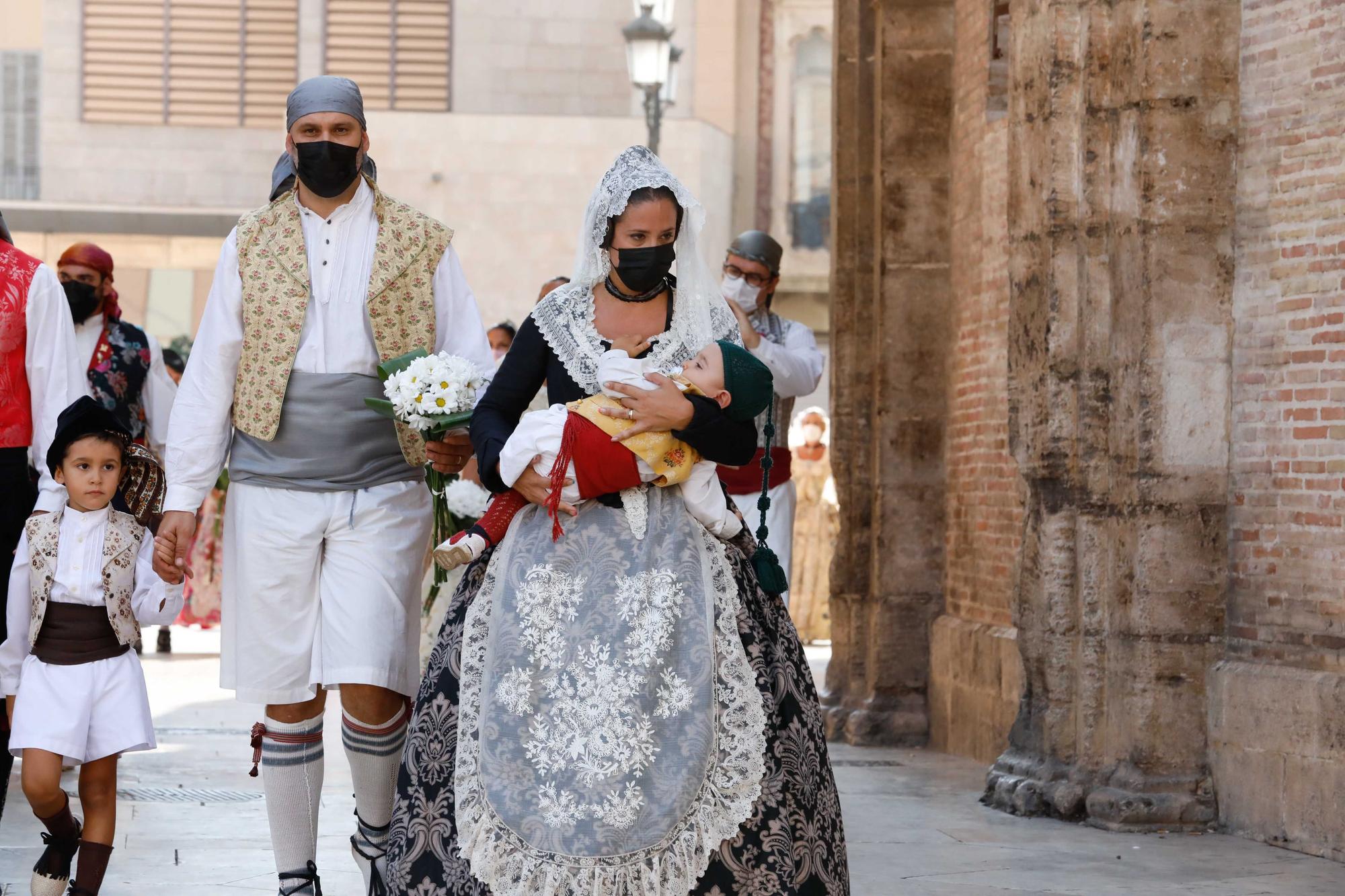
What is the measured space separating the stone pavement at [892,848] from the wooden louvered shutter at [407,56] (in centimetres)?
1993

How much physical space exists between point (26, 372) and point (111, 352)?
2658 mm

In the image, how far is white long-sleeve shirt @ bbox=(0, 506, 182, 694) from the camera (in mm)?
5836

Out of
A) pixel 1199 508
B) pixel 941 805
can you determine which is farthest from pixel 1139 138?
pixel 941 805

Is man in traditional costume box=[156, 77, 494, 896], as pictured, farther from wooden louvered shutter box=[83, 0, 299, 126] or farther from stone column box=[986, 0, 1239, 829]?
wooden louvered shutter box=[83, 0, 299, 126]

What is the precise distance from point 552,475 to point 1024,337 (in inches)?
142

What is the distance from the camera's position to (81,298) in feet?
28.1

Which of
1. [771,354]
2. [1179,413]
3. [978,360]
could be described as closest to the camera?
[1179,413]

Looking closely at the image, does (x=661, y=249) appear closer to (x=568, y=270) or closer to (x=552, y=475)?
(x=552, y=475)

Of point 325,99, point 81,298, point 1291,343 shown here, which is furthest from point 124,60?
point 325,99

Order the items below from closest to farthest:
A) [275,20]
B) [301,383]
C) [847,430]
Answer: [301,383]
[847,430]
[275,20]

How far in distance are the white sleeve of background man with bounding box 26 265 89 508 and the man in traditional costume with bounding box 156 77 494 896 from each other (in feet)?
2.22

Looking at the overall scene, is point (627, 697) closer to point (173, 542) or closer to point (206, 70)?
point (173, 542)

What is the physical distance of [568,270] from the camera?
2500cm

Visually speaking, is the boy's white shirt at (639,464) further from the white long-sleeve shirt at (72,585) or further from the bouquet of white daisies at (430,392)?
the white long-sleeve shirt at (72,585)
